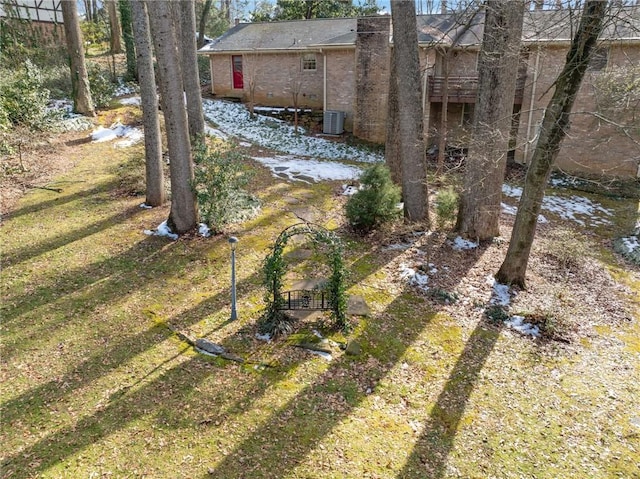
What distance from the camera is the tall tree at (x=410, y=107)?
27.0ft

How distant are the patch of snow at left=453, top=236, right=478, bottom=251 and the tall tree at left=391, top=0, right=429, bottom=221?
93 cm

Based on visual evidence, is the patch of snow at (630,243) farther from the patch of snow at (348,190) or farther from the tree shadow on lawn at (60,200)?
the tree shadow on lawn at (60,200)

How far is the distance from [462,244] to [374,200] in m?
2.06

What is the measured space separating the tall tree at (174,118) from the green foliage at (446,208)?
204 inches

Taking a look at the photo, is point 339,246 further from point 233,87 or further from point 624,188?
point 233,87

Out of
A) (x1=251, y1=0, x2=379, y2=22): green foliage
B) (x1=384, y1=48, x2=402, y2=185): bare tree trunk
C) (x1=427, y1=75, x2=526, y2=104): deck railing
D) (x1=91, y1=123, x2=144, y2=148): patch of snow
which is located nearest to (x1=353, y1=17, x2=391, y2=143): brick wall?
(x1=427, y1=75, x2=526, y2=104): deck railing

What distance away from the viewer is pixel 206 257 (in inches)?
300

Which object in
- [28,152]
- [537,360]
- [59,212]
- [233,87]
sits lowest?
[537,360]

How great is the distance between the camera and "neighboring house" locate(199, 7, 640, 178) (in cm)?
1441

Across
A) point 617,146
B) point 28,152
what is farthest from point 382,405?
point 617,146

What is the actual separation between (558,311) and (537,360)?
4.72ft

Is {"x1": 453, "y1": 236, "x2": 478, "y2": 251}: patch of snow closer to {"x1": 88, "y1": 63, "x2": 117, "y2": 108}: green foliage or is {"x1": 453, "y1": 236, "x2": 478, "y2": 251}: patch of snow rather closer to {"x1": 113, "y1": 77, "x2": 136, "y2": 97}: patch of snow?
{"x1": 88, "y1": 63, "x2": 117, "y2": 108}: green foliage

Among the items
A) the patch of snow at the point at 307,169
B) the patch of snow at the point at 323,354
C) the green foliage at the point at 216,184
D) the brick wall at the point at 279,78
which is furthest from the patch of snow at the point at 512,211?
the brick wall at the point at 279,78

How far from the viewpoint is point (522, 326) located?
652 cm
